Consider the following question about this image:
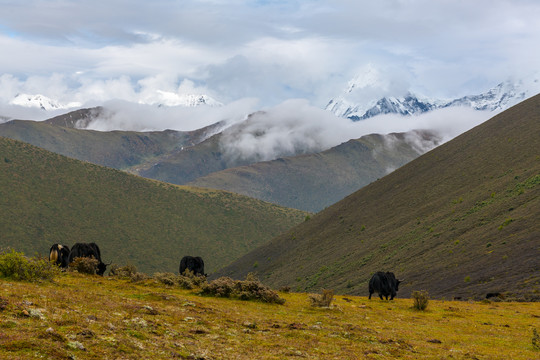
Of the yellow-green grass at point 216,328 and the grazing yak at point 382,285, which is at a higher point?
the grazing yak at point 382,285

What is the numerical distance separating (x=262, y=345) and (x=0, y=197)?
12629 cm

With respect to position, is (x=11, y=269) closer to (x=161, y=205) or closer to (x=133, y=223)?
(x=133, y=223)

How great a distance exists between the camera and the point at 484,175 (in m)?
78.5

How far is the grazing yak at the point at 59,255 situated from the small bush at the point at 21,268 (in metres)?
7.95

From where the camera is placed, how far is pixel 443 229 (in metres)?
62.9

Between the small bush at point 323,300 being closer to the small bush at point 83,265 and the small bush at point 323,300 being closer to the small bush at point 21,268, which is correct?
the small bush at point 83,265

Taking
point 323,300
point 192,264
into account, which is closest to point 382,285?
→ point 323,300

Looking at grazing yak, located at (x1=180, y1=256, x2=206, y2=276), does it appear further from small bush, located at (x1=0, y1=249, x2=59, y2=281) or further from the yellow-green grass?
small bush, located at (x1=0, y1=249, x2=59, y2=281)

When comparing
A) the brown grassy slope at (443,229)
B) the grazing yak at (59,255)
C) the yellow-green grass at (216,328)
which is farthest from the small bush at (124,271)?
the brown grassy slope at (443,229)

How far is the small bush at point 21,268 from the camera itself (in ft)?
64.0

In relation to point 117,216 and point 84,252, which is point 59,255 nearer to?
point 84,252

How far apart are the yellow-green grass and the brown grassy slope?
1618 cm

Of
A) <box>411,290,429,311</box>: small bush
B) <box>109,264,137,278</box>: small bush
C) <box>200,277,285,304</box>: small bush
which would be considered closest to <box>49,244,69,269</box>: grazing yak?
<box>109,264,137,278</box>: small bush

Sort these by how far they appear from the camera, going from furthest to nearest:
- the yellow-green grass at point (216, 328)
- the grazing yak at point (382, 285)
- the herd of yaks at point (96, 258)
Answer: the grazing yak at point (382, 285), the herd of yaks at point (96, 258), the yellow-green grass at point (216, 328)
